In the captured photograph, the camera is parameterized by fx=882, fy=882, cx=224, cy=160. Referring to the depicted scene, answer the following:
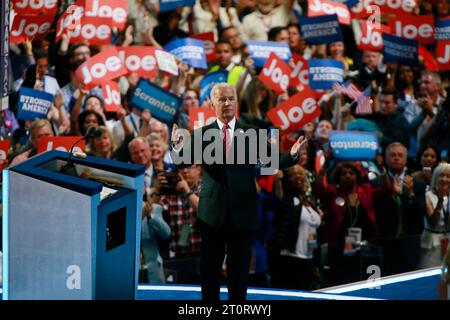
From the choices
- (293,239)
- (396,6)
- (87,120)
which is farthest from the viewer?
(396,6)

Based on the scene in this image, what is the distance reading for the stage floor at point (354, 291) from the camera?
5.41m

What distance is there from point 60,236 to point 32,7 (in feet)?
10.9

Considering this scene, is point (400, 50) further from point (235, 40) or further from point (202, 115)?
point (202, 115)

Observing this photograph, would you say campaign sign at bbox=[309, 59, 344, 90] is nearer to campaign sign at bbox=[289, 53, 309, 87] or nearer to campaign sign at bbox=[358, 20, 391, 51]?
campaign sign at bbox=[289, 53, 309, 87]

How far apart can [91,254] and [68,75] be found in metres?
3.45

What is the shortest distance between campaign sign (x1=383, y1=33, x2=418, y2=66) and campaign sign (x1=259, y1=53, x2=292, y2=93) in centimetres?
90

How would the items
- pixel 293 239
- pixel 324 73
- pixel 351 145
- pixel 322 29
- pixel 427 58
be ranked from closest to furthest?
1. pixel 293 239
2. pixel 351 145
3. pixel 324 73
4. pixel 322 29
5. pixel 427 58

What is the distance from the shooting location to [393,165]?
6.88m

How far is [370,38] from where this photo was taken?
742 cm

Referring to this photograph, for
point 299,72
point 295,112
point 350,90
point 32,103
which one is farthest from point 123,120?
point 350,90

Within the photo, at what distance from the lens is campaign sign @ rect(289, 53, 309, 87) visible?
7281 mm

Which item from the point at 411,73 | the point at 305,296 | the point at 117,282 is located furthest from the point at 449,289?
the point at 411,73

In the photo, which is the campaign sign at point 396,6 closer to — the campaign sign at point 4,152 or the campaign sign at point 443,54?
the campaign sign at point 443,54

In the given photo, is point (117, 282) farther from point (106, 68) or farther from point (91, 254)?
point (106, 68)
